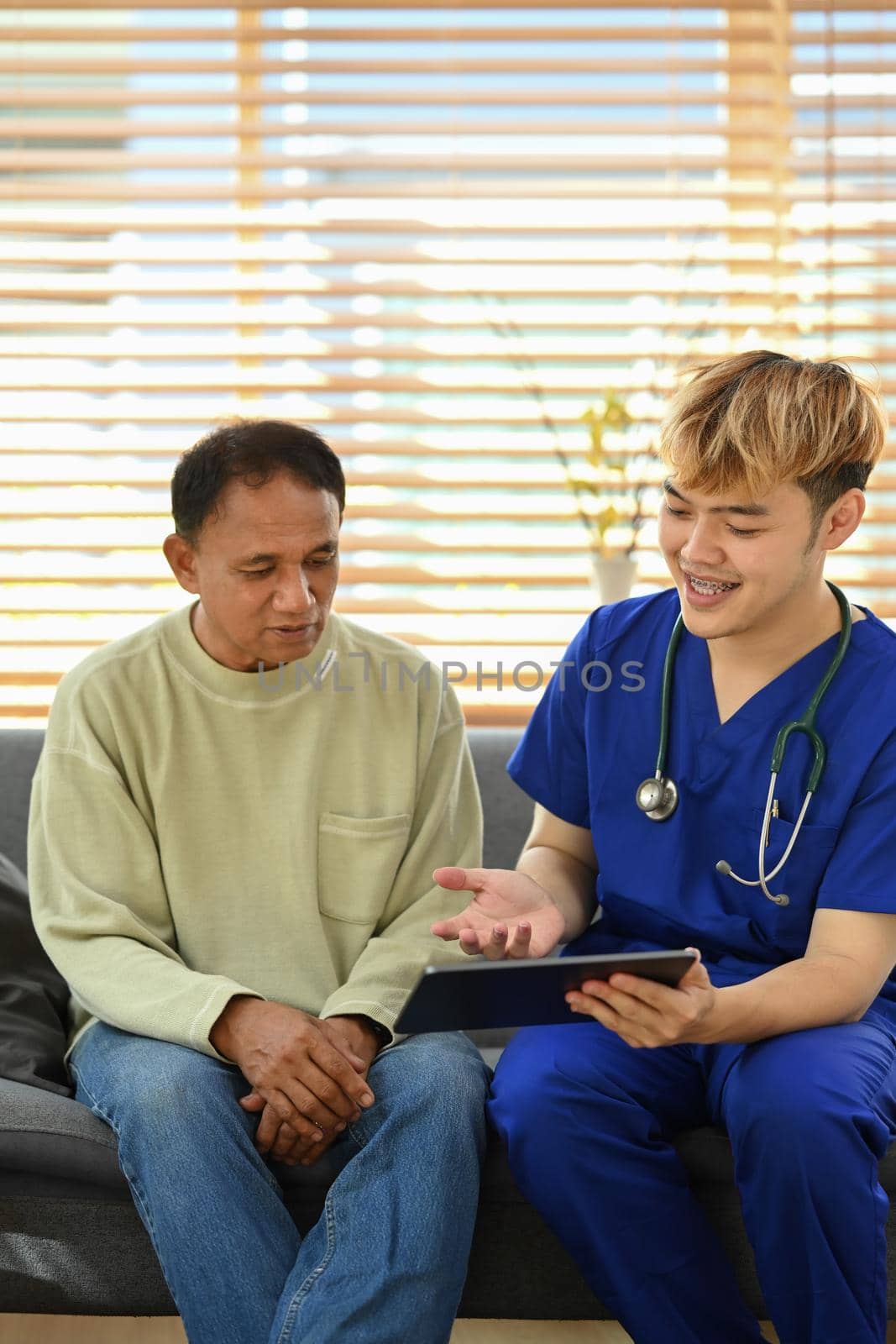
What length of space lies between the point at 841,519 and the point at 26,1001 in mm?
1201

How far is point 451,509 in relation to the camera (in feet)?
9.20

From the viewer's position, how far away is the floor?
Result: 6.39 ft

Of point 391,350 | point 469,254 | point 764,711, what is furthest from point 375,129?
point 764,711

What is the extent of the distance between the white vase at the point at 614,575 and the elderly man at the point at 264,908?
751 mm

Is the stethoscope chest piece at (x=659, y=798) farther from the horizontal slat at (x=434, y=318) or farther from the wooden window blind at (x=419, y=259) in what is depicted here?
the horizontal slat at (x=434, y=318)

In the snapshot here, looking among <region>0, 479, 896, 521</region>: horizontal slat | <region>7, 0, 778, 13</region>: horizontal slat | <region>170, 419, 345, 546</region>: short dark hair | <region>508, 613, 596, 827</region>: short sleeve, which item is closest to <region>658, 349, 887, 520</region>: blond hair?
<region>508, 613, 596, 827</region>: short sleeve

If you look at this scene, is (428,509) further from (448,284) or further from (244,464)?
(244,464)

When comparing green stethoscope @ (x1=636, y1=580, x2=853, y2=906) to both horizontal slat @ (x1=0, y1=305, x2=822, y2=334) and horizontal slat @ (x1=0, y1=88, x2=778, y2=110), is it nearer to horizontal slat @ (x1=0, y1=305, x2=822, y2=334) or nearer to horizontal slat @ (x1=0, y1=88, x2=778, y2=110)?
horizontal slat @ (x1=0, y1=305, x2=822, y2=334)

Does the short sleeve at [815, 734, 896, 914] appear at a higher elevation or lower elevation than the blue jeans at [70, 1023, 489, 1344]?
higher

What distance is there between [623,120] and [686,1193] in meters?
2.08

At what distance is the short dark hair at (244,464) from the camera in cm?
176

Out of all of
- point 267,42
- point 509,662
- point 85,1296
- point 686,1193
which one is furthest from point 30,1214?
point 267,42

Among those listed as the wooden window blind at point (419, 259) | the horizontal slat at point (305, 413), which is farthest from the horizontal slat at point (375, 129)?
the horizontal slat at point (305, 413)

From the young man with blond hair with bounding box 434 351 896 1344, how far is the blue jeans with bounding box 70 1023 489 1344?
99 mm
